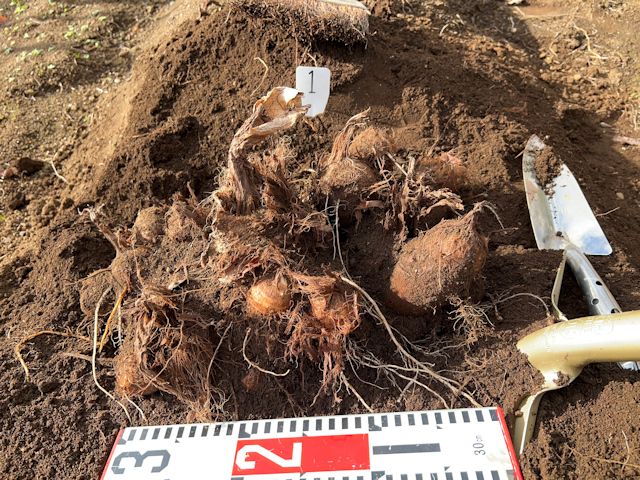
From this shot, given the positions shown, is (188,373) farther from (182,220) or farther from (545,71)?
(545,71)

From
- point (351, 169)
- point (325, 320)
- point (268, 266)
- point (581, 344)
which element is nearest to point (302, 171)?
point (351, 169)

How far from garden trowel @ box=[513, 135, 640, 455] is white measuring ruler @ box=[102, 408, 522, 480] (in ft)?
0.53

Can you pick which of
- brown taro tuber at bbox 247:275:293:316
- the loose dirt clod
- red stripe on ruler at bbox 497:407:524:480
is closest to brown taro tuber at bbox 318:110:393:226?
brown taro tuber at bbox 247:275:293:316

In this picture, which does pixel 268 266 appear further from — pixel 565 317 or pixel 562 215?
pixel 562 215

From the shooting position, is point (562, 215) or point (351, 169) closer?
point (351, 169)

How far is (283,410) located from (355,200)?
874 millimetres

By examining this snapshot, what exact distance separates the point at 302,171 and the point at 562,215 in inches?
50.2

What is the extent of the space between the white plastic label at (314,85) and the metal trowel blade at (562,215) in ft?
3.58

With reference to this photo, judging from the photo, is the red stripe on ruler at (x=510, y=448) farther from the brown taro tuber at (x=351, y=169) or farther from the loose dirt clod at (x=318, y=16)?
the loose dirt clod at (x=318, y=16)

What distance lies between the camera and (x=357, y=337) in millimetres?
1669

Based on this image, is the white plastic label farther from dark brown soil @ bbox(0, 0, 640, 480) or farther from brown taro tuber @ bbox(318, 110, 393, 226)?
brown taro tuber @ bbox(318, 110, 393, 226)

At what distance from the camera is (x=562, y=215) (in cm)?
209

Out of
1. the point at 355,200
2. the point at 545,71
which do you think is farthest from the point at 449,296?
the point at 545,71

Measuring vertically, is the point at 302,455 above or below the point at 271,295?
below
